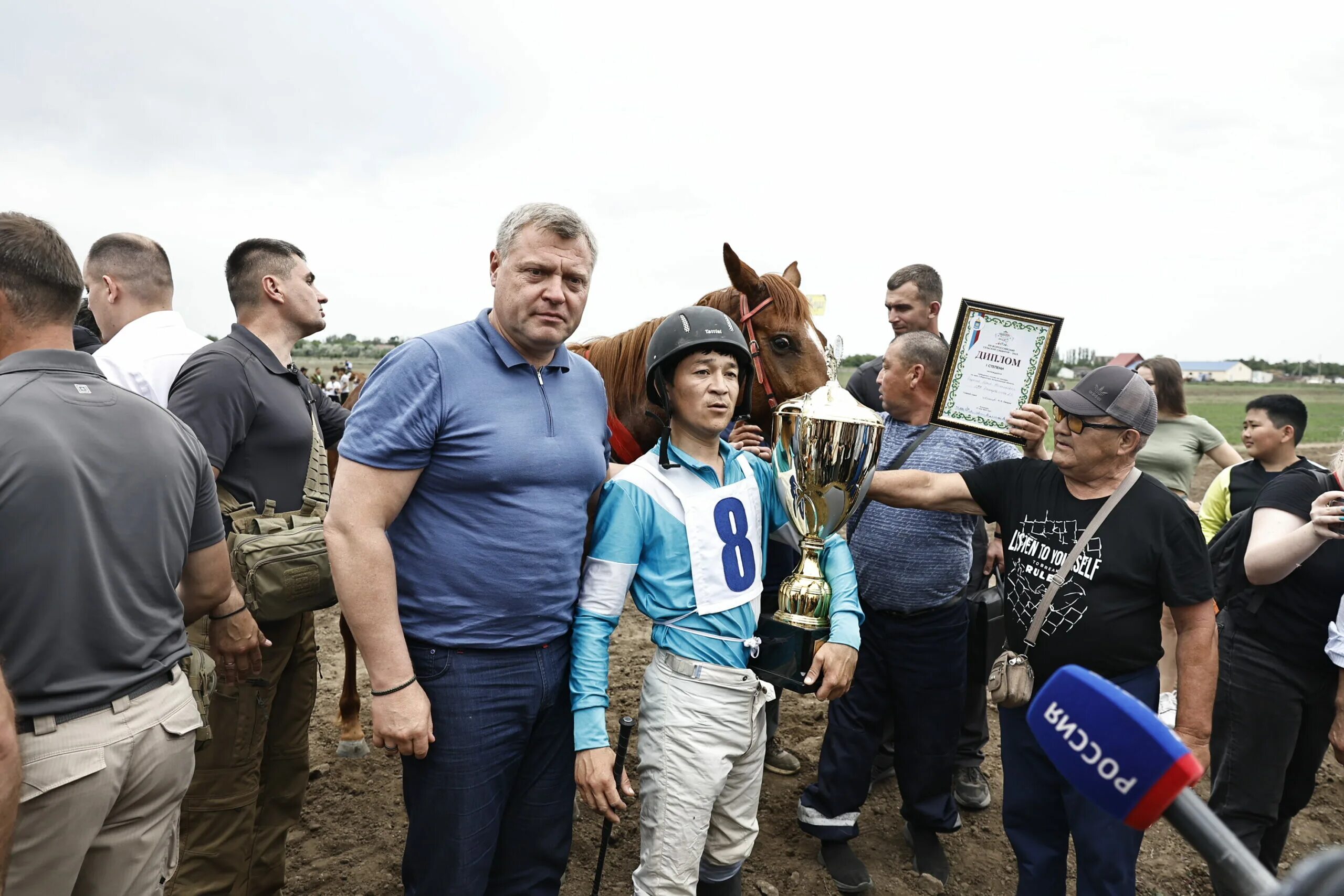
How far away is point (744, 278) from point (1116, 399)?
191 centimetres

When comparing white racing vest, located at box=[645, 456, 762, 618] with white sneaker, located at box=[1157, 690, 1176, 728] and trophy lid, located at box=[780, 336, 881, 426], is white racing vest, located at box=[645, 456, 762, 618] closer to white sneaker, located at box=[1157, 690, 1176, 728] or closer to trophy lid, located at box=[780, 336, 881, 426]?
trophy lid, located at box=[780, 336, 881, 426]

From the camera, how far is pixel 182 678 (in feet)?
6.99

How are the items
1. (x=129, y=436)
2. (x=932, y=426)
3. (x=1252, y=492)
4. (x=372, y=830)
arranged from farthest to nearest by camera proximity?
(x=1252, y=492) < (x=372, y=830) < (x=932, y=426) < (x=129, y=436)

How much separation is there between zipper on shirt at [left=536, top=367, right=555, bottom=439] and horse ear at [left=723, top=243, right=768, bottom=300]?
183cm

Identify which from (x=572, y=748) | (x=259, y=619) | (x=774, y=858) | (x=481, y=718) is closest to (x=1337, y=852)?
(x=481, y=718)

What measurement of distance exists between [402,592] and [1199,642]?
270cm

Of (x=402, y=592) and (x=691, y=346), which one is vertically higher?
(x=691, y=346)

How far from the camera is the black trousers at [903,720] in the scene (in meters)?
3.56

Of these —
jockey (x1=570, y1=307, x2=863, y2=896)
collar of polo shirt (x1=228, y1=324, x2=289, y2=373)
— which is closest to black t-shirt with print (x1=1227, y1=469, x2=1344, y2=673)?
jockey (x1=570, y1=307, x2=863, y2=896)

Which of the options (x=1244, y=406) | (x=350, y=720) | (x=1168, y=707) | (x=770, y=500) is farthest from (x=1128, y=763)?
(x=1244, y=406)

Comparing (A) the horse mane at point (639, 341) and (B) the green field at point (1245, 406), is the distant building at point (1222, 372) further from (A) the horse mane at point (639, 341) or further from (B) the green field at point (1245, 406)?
(A) the horse mane at point (639, 341)

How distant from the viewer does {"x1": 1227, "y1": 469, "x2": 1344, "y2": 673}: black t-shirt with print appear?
2.95 metres

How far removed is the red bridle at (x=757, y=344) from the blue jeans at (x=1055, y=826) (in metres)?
1.79

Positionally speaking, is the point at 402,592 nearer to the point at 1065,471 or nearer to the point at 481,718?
the point at 481,718
